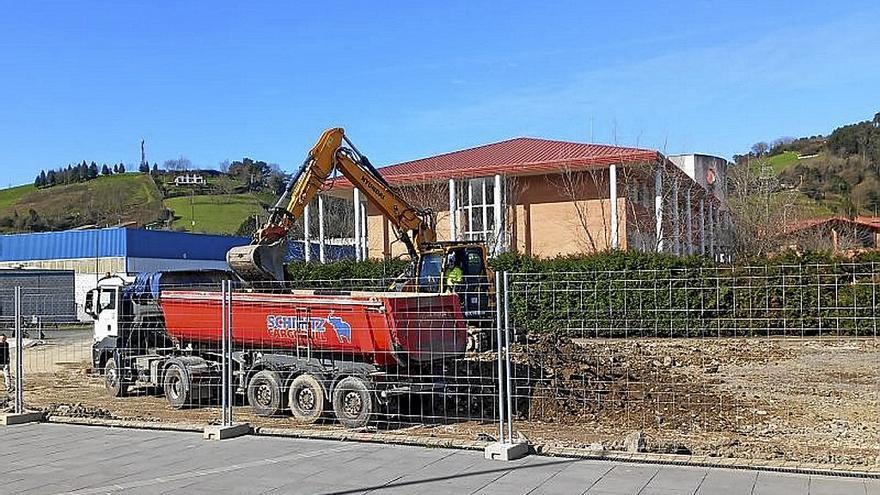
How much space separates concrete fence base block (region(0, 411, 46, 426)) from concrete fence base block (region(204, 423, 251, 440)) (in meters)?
3.27

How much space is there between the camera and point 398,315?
12320 millimetres

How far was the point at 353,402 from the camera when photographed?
40.5ft

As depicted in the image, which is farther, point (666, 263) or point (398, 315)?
point (666, 263)

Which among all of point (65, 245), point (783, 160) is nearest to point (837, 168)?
point (783, 160)

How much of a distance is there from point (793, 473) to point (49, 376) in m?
18.5

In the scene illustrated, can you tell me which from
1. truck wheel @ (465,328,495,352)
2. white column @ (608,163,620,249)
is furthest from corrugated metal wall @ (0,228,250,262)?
truck wheel @ (465,328,495,352)

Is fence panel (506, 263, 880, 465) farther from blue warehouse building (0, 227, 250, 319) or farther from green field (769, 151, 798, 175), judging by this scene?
green field (769, 151, 798, 175)

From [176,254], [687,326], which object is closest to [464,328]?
[687,326]

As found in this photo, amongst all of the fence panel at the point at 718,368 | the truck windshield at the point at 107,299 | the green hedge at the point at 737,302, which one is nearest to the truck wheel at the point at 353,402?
the green hedge at the point at 737,302

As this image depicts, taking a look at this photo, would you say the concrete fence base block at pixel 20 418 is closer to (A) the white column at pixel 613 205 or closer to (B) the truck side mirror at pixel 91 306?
(B) the truck side mirror at pixel 91 306

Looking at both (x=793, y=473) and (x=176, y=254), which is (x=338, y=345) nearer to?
(x=793, y=473)

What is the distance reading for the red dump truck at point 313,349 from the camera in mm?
12352

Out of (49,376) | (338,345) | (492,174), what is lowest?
(49,376)

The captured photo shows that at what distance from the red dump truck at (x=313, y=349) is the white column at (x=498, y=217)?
1915 cm
